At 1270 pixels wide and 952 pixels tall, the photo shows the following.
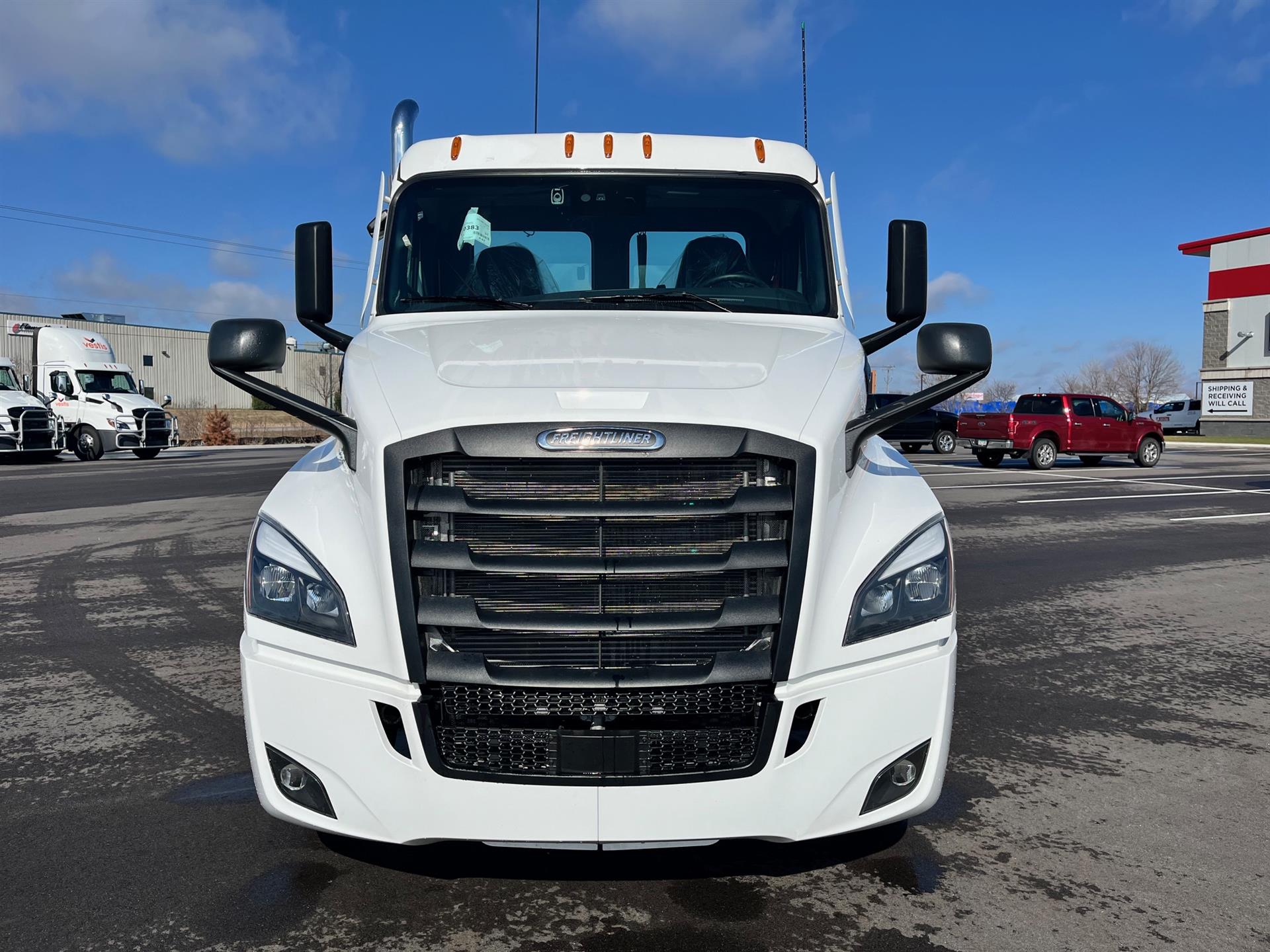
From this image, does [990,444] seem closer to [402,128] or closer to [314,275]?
[402,128]

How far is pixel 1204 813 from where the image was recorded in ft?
12.2

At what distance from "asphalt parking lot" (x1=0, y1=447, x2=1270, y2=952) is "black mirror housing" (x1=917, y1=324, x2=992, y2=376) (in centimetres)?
161

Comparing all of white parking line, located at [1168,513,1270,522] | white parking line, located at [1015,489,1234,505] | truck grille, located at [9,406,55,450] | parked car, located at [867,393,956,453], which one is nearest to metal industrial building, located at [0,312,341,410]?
truck grille, located at [9,406,55,450]

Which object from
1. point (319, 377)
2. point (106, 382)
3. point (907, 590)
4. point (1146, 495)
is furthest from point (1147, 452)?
point (319, 377)

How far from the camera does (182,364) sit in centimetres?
7494

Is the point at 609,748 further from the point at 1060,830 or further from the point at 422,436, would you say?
the point at 1060,830

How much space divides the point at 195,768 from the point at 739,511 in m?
2.69

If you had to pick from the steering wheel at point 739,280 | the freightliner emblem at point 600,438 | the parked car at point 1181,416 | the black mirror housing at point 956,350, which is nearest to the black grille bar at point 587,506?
the freightliner emblem at point 600,438

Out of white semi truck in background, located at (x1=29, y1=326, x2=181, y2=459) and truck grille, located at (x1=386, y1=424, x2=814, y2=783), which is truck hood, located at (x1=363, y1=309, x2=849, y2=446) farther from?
white semi truck in background, located at (x1=29, y1=326, x2=181, y2=459)

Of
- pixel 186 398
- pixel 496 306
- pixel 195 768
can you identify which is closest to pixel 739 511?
pixel 496 306

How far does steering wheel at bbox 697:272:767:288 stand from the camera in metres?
4.33

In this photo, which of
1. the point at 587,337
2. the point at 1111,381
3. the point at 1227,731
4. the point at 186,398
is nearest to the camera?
the point at 587,337

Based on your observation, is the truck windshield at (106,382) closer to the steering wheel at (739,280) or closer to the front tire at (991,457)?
the front tire at (991,457)

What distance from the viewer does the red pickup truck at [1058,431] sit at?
25.1m
